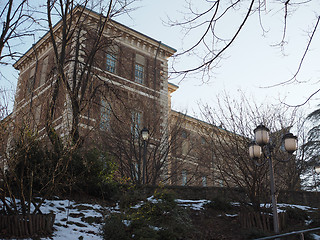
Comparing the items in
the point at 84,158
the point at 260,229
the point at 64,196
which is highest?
the point at 84,158

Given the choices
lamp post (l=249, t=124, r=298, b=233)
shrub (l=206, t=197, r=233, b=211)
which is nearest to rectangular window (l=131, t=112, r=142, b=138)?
shrub (l=206, t=197, r=233, b=211)

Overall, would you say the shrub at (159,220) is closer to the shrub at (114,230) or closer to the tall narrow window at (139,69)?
the shrub at (114,230)

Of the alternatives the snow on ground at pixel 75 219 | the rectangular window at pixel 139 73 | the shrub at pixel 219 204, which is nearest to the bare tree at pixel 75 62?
the snow on ground at pixel 75 219

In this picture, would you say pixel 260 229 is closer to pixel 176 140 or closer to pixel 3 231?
pixel 3 231

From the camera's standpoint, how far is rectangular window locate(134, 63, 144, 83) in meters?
26.0

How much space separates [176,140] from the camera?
63.7 feet

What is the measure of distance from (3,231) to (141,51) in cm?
2138

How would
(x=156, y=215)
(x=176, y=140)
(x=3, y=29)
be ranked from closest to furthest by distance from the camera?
(x=156, y=215) < (x=3, y=29) < (x=176, y=140)

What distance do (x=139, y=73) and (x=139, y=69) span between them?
56cm

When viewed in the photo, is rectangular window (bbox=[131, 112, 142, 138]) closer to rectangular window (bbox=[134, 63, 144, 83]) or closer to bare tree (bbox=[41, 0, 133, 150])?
bare tree (bbox=[41, 0, 133, 150])

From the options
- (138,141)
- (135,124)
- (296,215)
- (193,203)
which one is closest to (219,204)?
(193,203)

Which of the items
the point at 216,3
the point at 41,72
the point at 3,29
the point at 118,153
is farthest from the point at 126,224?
the point at 41,72

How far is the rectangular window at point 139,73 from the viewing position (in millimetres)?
26031

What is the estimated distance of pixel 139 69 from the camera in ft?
88.5
